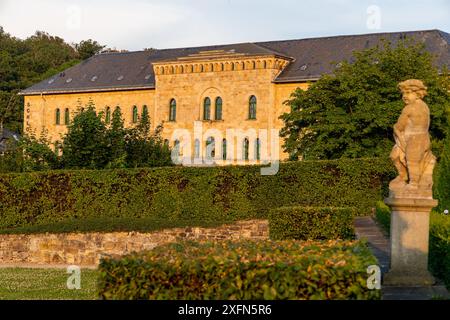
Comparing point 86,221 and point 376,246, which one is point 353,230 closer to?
point 376,246

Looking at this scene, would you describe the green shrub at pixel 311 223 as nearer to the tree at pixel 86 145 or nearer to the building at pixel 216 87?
the tree at pixel 86 145

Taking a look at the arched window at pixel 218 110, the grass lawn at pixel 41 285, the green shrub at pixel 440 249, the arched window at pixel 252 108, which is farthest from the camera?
the arched window at pixel 218 110

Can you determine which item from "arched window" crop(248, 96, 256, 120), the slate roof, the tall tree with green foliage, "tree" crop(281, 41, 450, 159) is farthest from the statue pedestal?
the tall tree with green foliage

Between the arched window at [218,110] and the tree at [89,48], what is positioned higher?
the tree at [89,48]

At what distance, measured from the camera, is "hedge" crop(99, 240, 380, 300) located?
9.48 metres

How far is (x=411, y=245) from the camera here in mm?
13164

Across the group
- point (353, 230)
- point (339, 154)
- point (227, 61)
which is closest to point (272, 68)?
point (227, 61)

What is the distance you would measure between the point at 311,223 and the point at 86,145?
17.3m

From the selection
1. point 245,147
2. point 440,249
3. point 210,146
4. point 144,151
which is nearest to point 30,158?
point 144,151

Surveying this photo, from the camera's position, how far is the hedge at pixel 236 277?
9.48 m

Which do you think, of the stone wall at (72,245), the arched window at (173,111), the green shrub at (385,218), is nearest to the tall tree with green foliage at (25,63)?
the arched window at (173,111)

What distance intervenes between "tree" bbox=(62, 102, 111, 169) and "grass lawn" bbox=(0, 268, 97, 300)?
1282cm

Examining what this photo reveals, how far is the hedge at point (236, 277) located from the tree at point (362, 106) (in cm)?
3568

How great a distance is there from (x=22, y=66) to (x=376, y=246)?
3375 inches
